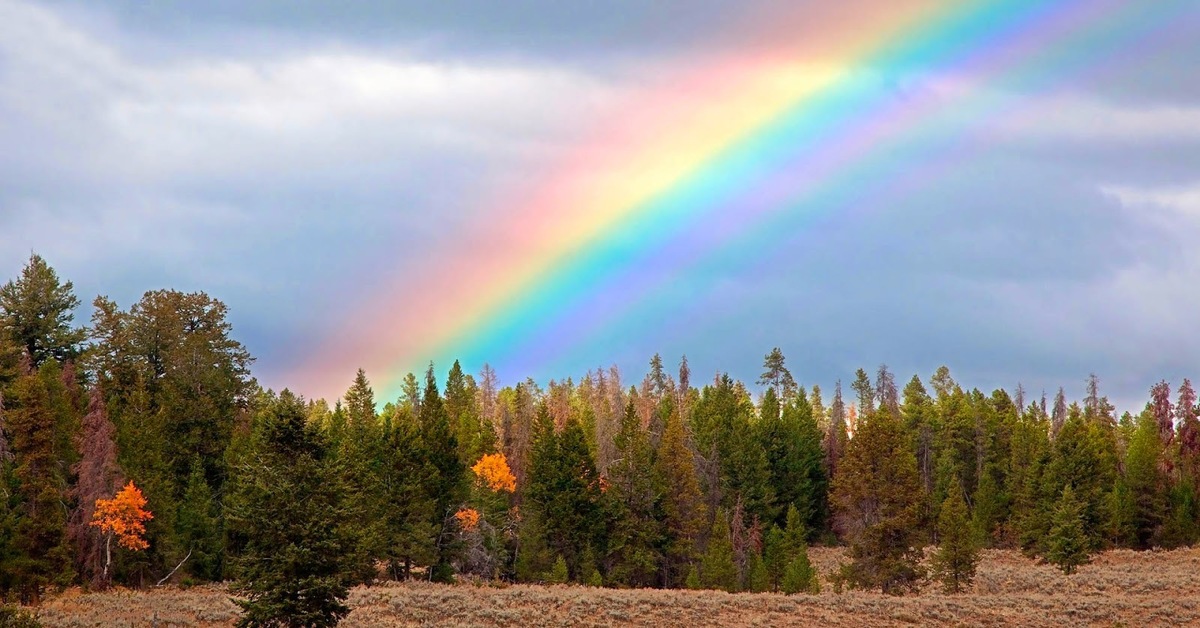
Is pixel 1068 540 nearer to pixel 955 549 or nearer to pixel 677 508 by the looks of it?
pixel 955 549

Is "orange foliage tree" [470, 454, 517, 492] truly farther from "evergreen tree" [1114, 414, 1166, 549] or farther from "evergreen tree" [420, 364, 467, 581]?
"evergreen tree" [1114, 414, 1166, 549]

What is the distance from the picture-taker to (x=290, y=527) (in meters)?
37.2

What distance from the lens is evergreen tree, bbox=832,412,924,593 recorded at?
230ft

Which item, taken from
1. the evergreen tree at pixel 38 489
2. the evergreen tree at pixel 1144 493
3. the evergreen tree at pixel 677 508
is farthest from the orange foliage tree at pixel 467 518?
the evergreen tree at pixel 1144 493

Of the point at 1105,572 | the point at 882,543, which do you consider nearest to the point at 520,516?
the point at 882,543

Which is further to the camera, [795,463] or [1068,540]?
[795,463]

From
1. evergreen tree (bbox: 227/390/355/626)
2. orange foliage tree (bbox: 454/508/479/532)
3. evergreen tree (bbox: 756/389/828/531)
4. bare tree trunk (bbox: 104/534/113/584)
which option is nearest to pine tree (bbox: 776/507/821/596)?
orange foliage tree (bbox: 454/508/479/532)

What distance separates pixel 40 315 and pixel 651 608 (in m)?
52.3

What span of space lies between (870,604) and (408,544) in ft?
94.5

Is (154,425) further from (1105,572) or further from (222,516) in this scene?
(1105,572)

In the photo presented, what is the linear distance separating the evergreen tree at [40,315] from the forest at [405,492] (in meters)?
0.16

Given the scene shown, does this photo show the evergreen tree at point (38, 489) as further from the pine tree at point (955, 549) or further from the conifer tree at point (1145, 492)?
the conifer tree at point (1145, 492)

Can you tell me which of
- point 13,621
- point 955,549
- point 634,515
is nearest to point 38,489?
point 13,621

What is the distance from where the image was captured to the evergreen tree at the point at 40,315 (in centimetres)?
7988
